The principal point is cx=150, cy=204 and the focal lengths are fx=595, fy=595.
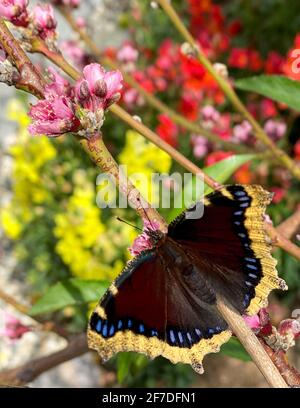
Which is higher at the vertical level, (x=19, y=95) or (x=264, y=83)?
(x=19, y=95)

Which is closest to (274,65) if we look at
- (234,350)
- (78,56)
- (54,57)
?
(78,56)

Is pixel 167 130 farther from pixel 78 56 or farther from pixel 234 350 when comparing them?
pixel 234 350

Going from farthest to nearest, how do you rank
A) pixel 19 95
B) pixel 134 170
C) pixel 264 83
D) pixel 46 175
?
pixel 19 95
pixel 46 175
pixel 134 170
pixel 264 83

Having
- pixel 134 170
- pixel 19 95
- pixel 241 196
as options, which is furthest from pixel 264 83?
pixel 19 95

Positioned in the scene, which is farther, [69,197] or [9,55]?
[69,197]

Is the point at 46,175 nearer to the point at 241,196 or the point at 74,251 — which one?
the point at 74,251

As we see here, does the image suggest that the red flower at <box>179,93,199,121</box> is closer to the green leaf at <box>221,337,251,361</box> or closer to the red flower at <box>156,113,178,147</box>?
the red flower at <box>156,113,178,147</box>

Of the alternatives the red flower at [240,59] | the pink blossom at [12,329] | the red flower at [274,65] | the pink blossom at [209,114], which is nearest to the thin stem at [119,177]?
the pink blossom at [12,329]
